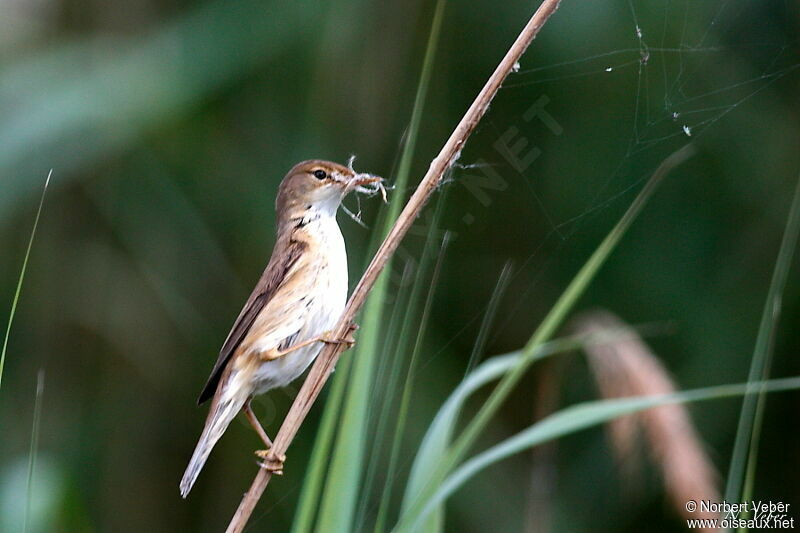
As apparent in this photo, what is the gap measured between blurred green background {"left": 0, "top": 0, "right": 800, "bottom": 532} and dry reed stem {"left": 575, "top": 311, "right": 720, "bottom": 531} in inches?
16.9

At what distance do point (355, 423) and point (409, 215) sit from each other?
1.54 feet

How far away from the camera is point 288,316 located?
8.63 ft

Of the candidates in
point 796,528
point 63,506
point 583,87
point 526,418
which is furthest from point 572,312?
point 63,506

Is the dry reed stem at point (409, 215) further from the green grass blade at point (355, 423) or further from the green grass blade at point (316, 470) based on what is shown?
the green grass blade at point (316, 470)

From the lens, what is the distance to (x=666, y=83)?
3.31 metres

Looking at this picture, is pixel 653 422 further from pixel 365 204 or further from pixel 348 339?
pixel 365 204

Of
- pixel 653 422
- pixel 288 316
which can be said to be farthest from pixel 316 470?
pixel 653 422

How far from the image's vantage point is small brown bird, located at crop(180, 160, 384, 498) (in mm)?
2570

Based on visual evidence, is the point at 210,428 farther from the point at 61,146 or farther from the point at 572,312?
the point at 572,312

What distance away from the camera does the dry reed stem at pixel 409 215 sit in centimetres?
182

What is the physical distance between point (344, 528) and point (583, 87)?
8.40 ft

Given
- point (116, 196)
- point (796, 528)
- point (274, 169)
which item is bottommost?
point (796, 528)

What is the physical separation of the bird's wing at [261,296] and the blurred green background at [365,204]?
2.27 feet

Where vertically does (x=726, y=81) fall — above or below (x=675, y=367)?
above
